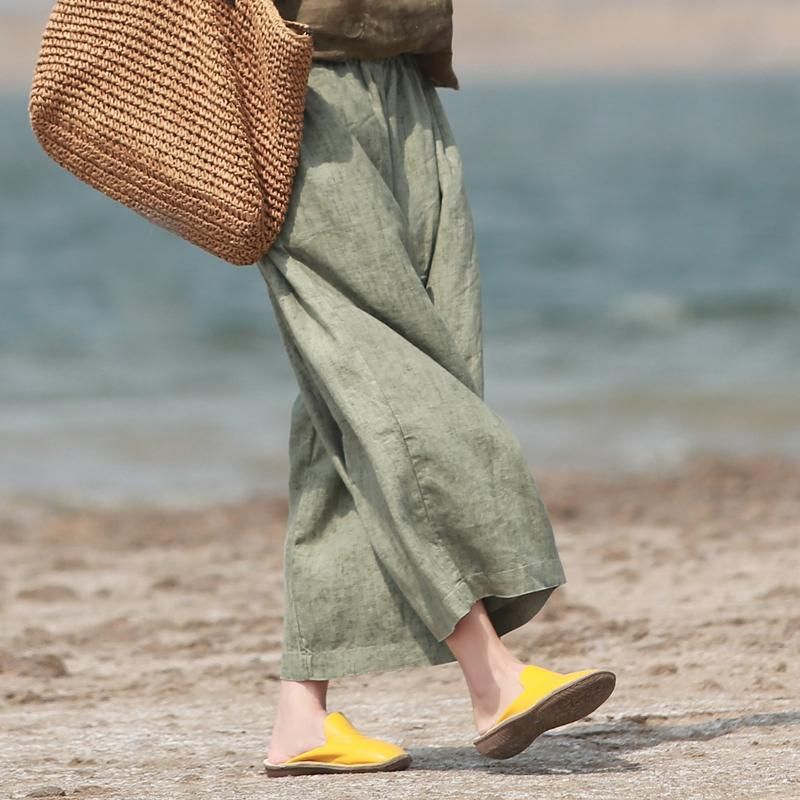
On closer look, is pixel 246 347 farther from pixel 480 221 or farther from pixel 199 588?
pixel 480 221

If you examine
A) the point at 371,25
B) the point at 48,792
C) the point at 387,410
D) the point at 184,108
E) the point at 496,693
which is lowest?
the point at 48,792

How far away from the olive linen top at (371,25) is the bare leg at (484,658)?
34.0 inches

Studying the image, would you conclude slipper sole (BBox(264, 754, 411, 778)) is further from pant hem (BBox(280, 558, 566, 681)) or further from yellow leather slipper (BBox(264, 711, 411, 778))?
pant hem (BBox(280, 558, 566, 681))

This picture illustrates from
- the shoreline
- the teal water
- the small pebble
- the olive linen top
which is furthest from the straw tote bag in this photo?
the teal water

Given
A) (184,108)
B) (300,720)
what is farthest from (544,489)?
(184,108)

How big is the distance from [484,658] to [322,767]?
37cm

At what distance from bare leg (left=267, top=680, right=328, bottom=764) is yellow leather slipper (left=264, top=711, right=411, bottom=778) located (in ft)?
0.03

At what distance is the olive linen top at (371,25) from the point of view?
9.24 feet

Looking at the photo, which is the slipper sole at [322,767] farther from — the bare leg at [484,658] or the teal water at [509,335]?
the teal water at [509,335]

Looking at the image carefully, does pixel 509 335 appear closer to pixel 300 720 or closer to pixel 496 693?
pixel 300 720

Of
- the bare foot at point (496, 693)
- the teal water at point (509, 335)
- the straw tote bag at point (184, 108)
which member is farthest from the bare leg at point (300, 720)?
the teal water at point (509, 335)

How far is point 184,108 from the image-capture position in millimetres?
2789

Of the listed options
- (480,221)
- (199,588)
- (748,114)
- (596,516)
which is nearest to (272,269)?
(199,588)

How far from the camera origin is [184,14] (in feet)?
9.12
